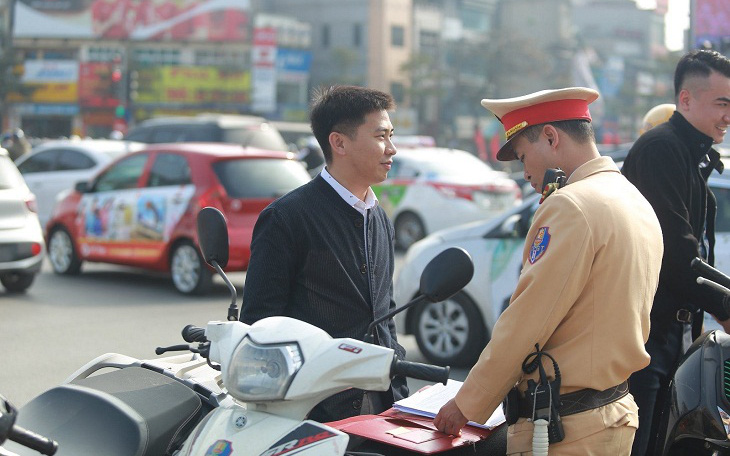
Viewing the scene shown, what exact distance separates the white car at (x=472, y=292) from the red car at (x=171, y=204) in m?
3.10

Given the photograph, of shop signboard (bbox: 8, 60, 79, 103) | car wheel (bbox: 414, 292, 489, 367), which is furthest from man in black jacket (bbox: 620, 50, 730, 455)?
shop signboard (bbox: 8, 60, 79, 103)

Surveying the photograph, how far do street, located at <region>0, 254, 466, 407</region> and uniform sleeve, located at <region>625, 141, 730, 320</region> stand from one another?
3.40m


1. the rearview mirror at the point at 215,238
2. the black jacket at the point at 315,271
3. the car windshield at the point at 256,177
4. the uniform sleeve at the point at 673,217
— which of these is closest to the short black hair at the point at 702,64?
the uniform sleeve at the point at 673,217

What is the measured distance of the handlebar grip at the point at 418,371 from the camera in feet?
7.98

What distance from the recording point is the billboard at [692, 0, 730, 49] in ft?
50.8

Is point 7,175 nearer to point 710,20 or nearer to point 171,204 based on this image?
point 171,204

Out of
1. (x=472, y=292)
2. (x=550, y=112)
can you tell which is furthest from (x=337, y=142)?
(x=472, y=292)

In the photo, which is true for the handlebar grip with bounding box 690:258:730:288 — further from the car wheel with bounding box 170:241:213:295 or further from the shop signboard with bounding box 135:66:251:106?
the shop signboard with bounding box 135:66:251:106

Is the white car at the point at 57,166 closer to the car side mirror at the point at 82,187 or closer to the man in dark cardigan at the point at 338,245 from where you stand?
the car side mirror at the point at 82,187

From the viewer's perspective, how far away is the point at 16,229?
10547 mm

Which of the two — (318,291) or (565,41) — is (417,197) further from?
(565,41)

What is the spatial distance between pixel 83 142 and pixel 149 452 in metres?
15.1

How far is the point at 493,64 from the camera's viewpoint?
65.4 m

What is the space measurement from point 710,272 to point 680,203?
16.7 inches
